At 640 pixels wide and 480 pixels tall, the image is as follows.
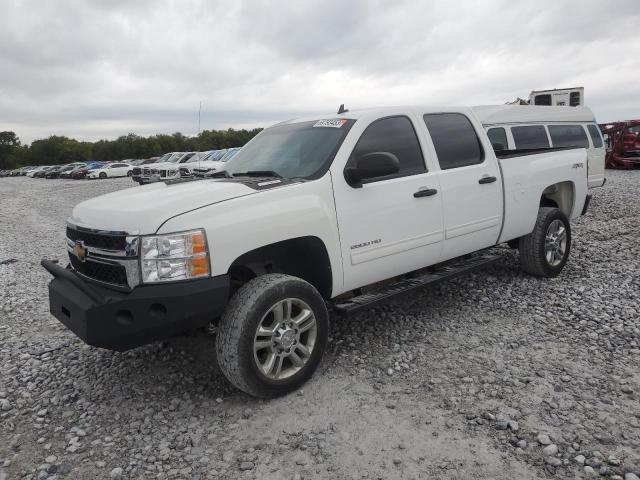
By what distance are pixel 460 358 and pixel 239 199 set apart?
6.89 feet

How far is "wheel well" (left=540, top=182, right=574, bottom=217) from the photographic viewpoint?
19.9 ft

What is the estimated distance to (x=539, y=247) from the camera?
5531 millimetres

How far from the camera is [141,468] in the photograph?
2.77m

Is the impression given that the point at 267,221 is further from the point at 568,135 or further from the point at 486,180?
the point at 568,135

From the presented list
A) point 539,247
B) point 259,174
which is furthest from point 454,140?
point 259,174

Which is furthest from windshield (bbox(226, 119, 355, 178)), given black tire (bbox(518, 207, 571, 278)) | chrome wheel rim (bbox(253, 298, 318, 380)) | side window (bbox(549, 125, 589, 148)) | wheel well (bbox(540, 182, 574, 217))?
side window (bbox(549, 125, 589, 148))

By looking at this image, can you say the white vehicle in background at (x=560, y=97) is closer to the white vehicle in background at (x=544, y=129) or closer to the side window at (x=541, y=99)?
the side window at (x=541, y=99)

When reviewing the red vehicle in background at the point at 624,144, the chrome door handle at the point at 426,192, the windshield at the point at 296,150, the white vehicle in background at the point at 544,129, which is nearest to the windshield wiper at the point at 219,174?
the windshield at the point at 296,150

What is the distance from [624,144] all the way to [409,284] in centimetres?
1896

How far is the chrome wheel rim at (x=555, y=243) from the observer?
5.68 m

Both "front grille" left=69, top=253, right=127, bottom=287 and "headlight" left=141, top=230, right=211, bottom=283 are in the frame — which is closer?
"headlight" left=141, top=230, right=211, bottom=283

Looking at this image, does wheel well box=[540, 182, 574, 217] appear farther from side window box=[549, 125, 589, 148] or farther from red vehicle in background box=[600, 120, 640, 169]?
red vehicle in background box=[600, 120, 640, 169]

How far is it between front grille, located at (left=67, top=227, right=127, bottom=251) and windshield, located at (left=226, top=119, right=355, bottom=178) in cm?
136

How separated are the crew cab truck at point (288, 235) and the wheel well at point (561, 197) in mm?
1105
